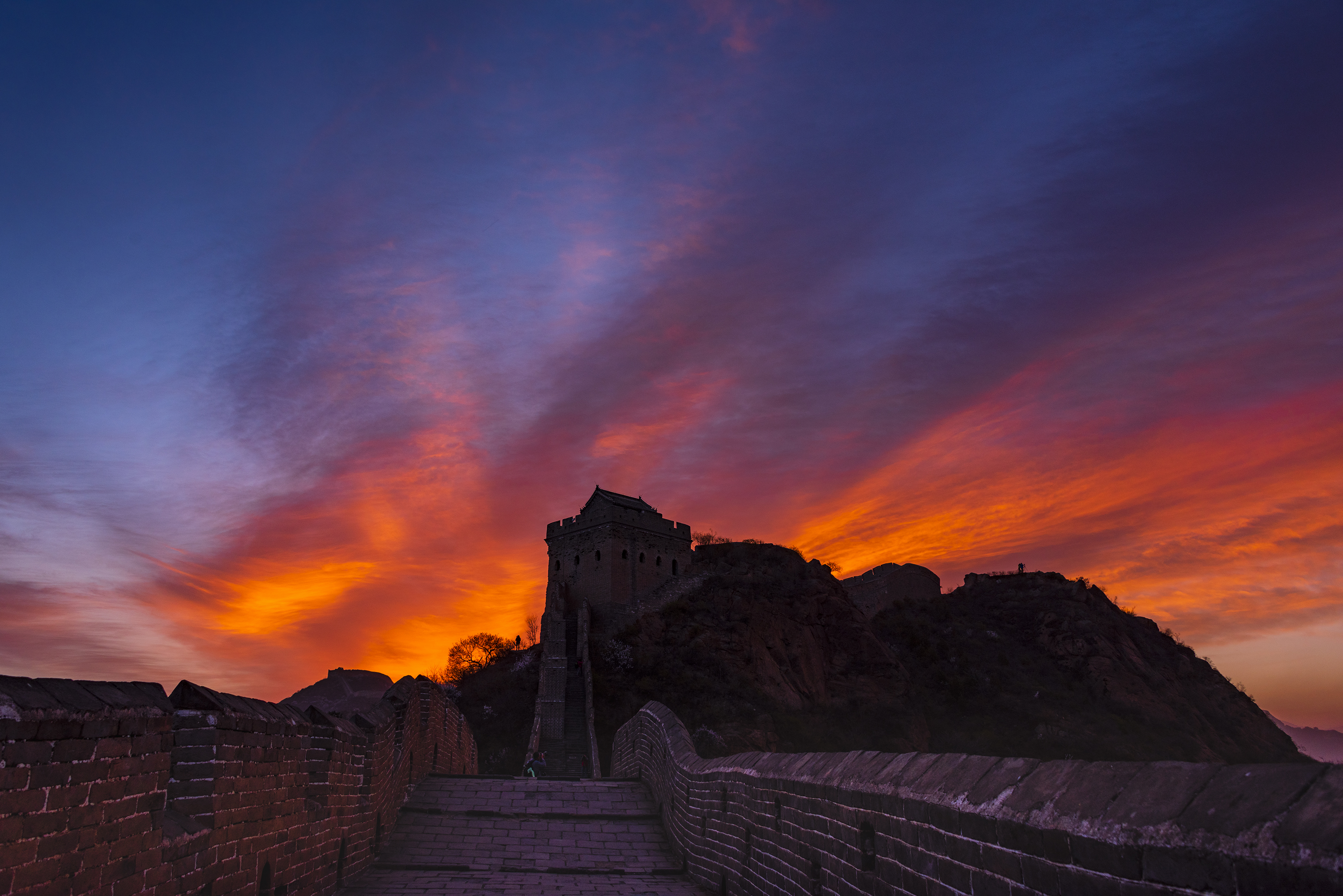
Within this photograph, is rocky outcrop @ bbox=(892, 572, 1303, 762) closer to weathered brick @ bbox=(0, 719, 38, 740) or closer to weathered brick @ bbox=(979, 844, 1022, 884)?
weathered brick @ bbox=(979, 844, 1022, 884)

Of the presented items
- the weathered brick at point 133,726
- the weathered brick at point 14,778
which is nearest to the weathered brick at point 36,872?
the weathered brick at point 14,778

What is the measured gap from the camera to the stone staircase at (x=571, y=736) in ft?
96.9

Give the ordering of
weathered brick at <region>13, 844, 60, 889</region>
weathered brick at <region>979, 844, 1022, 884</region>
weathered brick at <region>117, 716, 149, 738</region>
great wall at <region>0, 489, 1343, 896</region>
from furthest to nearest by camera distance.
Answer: weathered brick at <region>117, 716, 149, 738</region> < weathered brick at <region>13, 844, 60, 889</region> < weathered brick at <region>979, 844, 1022, 884</region> < great wall at <region>0, 489, 1343, 896</region>

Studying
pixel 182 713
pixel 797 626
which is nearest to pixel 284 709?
pixel 182 713

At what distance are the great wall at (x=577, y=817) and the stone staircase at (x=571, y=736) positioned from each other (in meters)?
11.1

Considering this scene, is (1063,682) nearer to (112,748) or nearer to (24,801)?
(112,748)

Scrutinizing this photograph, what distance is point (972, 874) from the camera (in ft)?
13.1

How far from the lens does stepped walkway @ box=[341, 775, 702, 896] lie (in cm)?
1050

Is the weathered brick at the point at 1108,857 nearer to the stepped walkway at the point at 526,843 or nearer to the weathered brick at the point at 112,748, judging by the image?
the weathered brick at the point at 112,748

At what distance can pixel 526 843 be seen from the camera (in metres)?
12.4

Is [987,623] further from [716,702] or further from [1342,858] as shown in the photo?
[1342,858]

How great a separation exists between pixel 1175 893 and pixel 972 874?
4.76ft

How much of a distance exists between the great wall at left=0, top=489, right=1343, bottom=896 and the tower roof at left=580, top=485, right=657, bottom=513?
4202 centimetres

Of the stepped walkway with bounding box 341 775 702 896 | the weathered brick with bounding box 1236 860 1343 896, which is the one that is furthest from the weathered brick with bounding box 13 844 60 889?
the stepped walkway with bounding box 341 775 702 896
